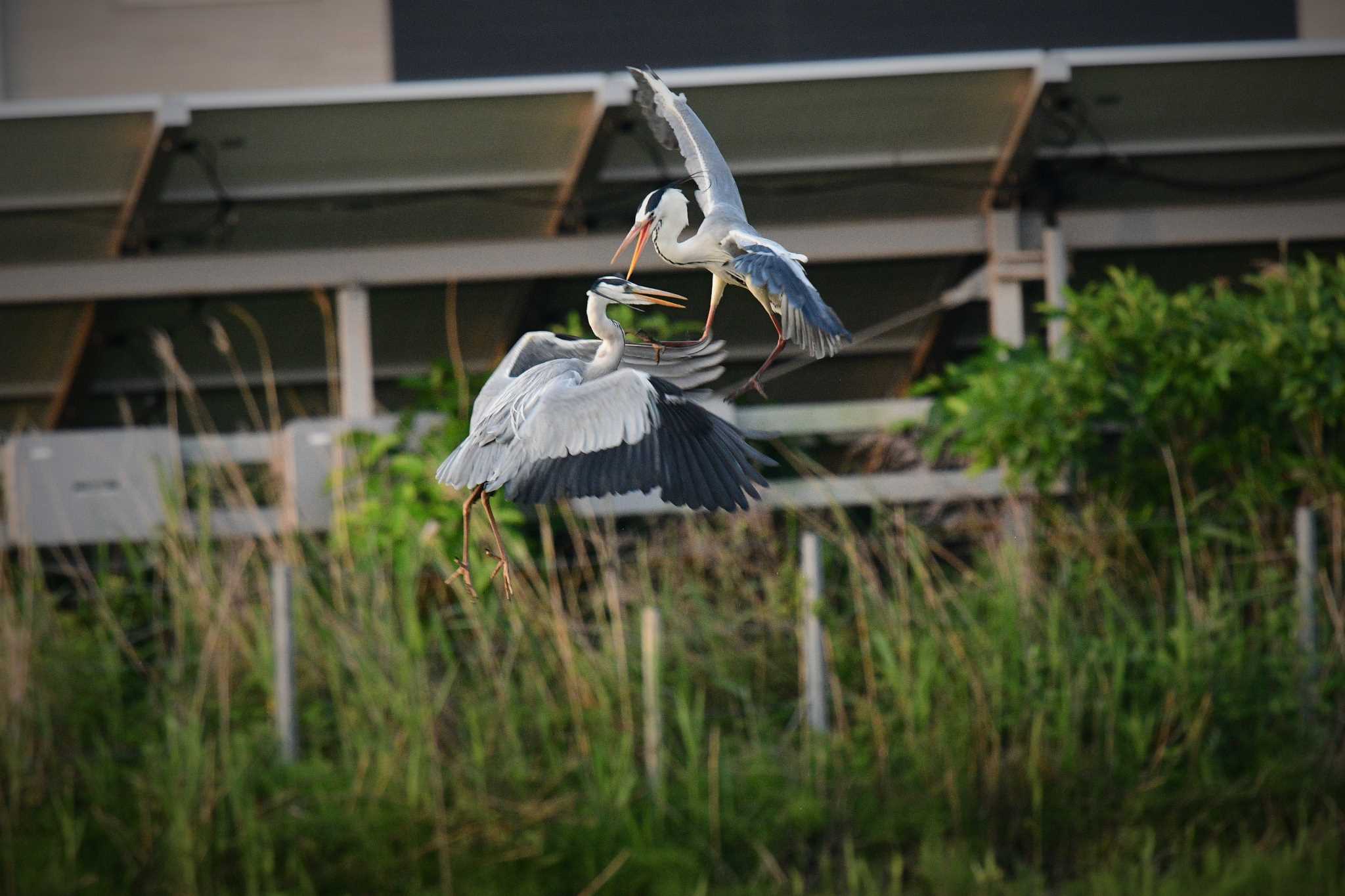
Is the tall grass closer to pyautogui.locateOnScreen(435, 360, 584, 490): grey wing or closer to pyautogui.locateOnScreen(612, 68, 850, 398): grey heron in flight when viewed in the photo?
pyautogui.locateOnScreen(435, 360, 584, 490): grey wing

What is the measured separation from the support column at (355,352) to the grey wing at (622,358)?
6.20m

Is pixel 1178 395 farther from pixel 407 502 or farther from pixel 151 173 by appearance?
pixel 151 173

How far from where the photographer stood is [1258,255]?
941 cm

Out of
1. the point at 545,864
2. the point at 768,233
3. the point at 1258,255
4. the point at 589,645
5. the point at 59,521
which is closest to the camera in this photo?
the point at 768,233

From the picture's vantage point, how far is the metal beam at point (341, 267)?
720cm

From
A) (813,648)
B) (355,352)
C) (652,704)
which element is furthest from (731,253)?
(355,352)

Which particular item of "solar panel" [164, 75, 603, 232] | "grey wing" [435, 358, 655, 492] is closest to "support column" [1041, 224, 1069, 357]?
"solar panel" [164, 75, 603, 232]

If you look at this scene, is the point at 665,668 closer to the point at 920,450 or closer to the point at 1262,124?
the point at 920,450

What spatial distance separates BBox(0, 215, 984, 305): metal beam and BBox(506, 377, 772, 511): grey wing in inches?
220

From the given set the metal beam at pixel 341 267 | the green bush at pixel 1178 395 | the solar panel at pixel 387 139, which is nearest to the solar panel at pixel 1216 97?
the green bush at pixel 1178 395

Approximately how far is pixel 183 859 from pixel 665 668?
2.13 metres

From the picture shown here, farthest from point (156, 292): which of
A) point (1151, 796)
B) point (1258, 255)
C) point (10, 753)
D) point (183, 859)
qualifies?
point (1258, 255)

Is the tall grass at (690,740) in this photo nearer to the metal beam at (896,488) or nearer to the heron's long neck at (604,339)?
the metal beam at (896,488)

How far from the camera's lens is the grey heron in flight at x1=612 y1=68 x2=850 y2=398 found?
3.50 feet
